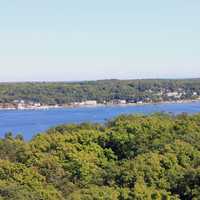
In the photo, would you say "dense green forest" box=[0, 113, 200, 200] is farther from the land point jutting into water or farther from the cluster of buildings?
the land point jutting into water

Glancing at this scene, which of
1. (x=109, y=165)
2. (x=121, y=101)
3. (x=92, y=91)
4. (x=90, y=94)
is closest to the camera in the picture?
(x=109, y=165)

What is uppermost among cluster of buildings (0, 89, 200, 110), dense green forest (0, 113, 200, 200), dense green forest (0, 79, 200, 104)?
dense green forest (0, 113, 200, 200)

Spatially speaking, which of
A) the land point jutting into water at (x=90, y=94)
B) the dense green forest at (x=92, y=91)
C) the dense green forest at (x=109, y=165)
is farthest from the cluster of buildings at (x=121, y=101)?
the dense green forest at (x=109, y=165)

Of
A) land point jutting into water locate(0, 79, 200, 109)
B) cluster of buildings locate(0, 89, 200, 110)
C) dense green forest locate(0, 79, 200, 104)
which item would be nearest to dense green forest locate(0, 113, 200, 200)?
cluster of buildings locate(0, 89, 200, 110)

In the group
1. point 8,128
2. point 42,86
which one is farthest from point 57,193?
point 42,86

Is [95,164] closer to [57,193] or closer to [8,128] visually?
[57,193]

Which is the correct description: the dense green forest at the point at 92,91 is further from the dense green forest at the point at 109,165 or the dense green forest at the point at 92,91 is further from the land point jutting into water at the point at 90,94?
the dense green forest at the point at 109,165

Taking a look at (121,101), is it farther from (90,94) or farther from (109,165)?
(109,165)

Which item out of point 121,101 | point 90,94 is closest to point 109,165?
point 121,101
